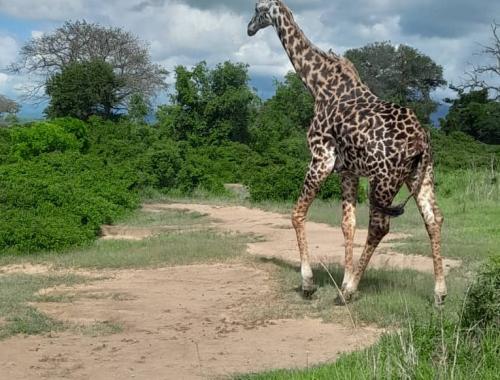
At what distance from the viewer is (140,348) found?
20.1 ft

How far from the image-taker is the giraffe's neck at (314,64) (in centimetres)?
780

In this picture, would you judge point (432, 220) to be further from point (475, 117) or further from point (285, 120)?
point (475, 117)

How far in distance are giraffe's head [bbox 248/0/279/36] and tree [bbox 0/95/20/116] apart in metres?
35.0

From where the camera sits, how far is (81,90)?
2909 cm

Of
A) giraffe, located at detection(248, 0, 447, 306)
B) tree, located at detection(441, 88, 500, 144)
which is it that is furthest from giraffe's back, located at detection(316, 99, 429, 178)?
tree, located at detection(441, 88, 500, 144)

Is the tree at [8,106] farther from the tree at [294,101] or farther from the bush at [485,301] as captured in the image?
the bush at [485,301]

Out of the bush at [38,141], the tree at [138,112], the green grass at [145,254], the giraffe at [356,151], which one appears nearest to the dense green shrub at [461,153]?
the tree at [138,112]

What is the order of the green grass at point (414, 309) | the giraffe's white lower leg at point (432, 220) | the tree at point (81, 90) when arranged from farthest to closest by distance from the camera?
1. the tree at point (81, 90)
2. the giraffe's white lower leg at point (432, 220)
3. the green grass at point (414, 309)

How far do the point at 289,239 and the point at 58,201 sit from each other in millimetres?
3897

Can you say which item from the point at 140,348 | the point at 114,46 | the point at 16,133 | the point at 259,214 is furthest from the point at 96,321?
the point at 114,46

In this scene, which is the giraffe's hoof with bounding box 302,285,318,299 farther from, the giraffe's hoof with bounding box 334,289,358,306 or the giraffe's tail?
the giraffe's tail

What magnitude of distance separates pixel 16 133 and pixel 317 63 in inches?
498

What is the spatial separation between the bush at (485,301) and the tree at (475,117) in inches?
1113

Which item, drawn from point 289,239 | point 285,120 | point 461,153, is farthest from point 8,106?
point 289,239
